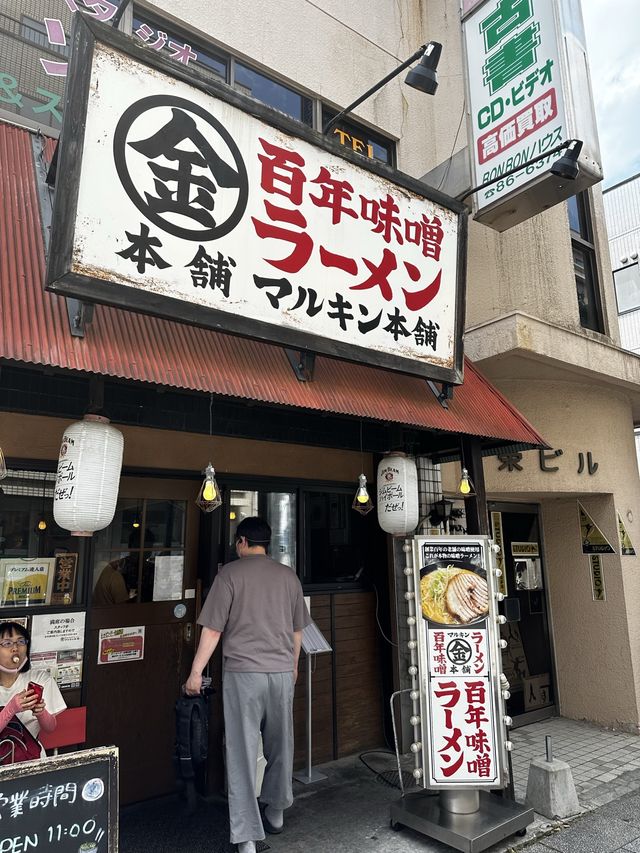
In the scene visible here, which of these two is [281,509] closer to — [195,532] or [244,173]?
[195,532]

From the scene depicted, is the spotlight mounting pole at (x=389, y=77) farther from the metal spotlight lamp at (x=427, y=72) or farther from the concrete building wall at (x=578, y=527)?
the concrete building wall at (x=578, y=527)

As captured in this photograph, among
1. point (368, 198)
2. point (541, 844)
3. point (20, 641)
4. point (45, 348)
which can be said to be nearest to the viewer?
point (45, 348)

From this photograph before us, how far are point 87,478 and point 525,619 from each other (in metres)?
6.72

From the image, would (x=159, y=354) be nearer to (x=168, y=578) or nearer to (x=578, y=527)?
(x=168, y=578)

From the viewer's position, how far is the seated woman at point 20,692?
3467 millimetres

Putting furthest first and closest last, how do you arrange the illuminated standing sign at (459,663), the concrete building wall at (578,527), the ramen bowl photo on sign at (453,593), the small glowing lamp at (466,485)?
the concrete building wall at (578,527)
the small glowing lamp at (466,485)
the ramen bowl photo on sign at (453,593)
the illuminated standing sign at (459,663)

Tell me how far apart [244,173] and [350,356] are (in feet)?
4.95

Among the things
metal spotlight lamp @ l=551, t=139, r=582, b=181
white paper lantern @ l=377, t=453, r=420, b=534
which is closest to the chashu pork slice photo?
white paper lantern @ l=377, t=453, r=420, b=534

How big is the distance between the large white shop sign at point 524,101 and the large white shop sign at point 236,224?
1516mm

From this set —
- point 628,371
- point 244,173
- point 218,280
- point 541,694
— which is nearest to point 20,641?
point 218,280

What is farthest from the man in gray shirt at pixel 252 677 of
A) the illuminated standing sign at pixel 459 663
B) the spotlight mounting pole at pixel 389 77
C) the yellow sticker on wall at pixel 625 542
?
the yellow sticker on wall at pixel 625 542

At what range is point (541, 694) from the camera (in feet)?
26.2

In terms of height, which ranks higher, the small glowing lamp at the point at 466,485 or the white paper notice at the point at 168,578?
the small glowing lamp at the point at 466,485

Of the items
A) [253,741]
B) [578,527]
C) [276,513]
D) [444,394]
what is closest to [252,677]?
[253,741]
